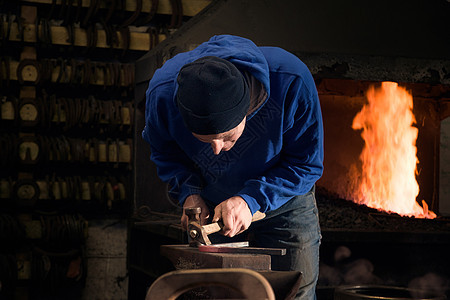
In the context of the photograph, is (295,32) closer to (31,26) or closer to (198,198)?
(198,198)

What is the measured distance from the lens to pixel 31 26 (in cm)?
484

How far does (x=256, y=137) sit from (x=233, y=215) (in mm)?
359

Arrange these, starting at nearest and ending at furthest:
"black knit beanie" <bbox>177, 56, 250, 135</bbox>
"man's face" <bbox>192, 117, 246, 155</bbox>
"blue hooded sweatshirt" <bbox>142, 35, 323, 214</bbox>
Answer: "black knit beanie" <bbox>177, 56, 250, 135</bbox> < "man's face" <bbox>192, 117, 246, 155</bbox> < "blue hooded sweatshirt" <bbox>142, 35, 323, 214</bbox>

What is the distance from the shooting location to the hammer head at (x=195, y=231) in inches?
84.0

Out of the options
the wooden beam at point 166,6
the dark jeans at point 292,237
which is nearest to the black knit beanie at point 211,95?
the dark jeans at point 292,237

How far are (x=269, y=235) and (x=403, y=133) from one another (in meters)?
2.43

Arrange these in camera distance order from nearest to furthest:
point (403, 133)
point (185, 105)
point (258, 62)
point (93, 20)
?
point (185, 105) < point (258, 62) < point (403, 133) < point (93, 20)

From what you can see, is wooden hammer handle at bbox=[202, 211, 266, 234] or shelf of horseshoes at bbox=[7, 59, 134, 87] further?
shelf of horseshoes at bbox=[7, 59, 134, 87]

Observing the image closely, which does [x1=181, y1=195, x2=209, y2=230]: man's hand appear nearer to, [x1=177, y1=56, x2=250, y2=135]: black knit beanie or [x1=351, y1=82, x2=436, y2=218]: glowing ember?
[x1=177, y1=56, x2=250, y2=135]: black knit beanie

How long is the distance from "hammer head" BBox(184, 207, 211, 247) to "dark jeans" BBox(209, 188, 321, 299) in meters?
0.38

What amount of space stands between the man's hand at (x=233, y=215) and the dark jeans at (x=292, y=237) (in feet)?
1.08

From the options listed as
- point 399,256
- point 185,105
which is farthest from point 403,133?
point 185,105

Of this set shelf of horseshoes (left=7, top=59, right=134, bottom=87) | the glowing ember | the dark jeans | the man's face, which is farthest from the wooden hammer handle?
shelf of horseshoes (left=7, top=59, right=134, bottom=87)

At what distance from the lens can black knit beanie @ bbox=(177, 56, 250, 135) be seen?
190 centimetres
